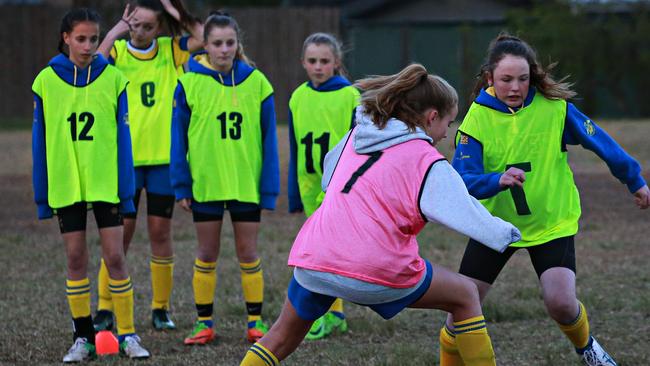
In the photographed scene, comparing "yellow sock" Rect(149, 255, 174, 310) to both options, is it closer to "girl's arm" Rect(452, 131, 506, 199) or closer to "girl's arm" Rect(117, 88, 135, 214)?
"girl's arm" Rect(117, 88, 135, 214)

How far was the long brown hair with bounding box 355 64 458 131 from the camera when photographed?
173 inches

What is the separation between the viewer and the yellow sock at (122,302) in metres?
6.19

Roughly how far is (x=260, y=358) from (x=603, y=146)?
2.07 m

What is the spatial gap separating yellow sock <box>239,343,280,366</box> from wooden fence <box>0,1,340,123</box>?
20.3 m

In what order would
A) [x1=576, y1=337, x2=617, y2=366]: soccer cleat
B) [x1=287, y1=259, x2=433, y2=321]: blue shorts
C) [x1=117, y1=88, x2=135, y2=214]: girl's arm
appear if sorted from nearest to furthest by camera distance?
[x1=287, y1=259, x2=433, y2=321]: blue shorts < [x1=576, y1=337, x2=617, y2=366]: soccer cleat < [x1=117, y1=88, x2=135, y2=214]: girl's arm

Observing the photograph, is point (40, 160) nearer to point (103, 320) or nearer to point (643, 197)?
point (103, 320)

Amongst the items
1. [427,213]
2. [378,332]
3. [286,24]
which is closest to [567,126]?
[427,213]

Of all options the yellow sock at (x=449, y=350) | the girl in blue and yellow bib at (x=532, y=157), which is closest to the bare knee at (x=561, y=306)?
the girl in blue and yellow bib at (x=532, y=157)

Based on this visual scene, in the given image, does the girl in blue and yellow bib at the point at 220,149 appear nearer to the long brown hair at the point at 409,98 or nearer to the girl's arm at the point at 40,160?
the girl's arm at the point at 40,160

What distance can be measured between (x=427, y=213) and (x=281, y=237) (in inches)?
258

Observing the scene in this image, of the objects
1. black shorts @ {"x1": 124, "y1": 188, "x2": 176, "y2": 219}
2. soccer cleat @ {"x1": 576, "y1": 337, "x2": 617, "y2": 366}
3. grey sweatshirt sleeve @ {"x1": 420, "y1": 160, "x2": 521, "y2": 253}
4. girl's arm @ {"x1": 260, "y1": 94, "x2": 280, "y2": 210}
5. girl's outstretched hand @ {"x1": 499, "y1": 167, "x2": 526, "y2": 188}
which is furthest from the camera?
black shorts @ {"x1": 124, "y1": 188, "x2": 176, "y2": 219}

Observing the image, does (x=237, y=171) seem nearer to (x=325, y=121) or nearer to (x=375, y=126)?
(x=325, y=121)

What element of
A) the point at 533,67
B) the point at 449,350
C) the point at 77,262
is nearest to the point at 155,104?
the point at 77,262

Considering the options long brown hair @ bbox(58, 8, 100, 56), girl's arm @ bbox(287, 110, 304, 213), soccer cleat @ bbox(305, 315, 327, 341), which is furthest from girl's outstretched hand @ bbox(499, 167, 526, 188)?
long brown hair @ bbox(58, 8, 100, 56)
